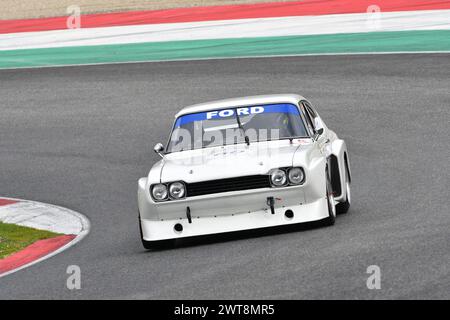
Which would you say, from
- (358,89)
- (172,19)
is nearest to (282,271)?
(358,89)

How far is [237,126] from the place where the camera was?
12.7m

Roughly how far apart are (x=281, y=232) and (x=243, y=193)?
2.26 ft

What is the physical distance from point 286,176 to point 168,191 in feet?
3.75

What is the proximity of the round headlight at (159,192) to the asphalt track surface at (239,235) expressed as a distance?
0.54 meters

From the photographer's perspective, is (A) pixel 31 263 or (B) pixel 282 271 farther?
(A) pixel 31 263

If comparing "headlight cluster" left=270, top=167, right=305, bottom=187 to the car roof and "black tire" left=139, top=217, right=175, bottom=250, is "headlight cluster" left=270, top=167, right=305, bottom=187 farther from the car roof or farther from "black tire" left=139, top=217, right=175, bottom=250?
the car roof

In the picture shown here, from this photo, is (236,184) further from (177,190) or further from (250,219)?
(177,190)

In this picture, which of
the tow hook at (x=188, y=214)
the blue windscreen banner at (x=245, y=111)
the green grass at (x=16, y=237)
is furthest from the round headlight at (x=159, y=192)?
the green grass at (x=16, y=237)

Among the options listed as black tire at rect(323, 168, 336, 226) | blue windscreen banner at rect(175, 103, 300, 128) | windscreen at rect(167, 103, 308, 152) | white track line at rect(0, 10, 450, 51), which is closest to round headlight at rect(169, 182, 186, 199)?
windscreen at rect(167, 103, 308, 152)

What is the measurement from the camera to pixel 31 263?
11977mm

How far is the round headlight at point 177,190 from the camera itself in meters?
11.5

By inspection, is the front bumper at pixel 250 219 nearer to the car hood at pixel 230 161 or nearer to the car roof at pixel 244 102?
the car hood at pixel 230 161

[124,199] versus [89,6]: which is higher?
[89,6]
